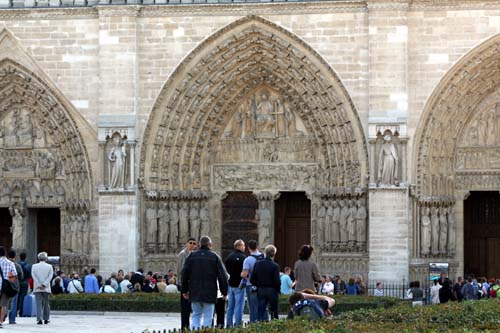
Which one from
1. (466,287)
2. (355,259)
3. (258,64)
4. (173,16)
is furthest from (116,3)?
(466,287)

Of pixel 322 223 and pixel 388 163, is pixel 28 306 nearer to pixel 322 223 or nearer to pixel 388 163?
pixel 322 223

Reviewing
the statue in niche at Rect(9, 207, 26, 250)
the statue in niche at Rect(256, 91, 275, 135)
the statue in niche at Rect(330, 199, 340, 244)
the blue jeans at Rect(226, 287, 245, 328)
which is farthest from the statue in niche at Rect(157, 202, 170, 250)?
the blue jeans at Rect(226, 287, 245, 328)

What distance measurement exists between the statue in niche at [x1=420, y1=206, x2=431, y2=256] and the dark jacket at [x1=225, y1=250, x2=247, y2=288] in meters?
12.1

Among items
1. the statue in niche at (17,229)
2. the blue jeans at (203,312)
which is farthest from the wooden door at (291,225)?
the blue jeans at (203,312)

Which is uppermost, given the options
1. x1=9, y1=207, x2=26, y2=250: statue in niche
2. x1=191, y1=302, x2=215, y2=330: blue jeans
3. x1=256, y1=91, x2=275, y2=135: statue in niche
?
x1=256, y1=91, x2=275, y2=135: statue in niche

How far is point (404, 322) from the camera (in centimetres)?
1833

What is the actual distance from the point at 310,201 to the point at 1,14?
8.73 metres

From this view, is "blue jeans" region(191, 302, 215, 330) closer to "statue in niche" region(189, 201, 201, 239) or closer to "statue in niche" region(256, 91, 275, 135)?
"statue in niche" region(189, 201, 201, 239)

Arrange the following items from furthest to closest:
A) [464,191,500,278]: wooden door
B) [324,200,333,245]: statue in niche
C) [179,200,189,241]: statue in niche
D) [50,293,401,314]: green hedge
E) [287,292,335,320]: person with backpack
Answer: [464,191,500,278]: wooden door, [179,200,189,241]: statue in niche, [324,200,333,245]: statue in niche, [50,293,401,314]: green hedge, [287,292,335,320]: person with backpack

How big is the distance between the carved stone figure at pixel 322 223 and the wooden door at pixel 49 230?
686cm

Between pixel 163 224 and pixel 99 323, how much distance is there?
33.2 ft

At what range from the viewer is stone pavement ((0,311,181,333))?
23.3 metres

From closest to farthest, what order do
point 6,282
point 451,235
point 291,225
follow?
point 6,282 < point 451,235 < point 291,225

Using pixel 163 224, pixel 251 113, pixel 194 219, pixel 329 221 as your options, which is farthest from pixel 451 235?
pixel 163 224
